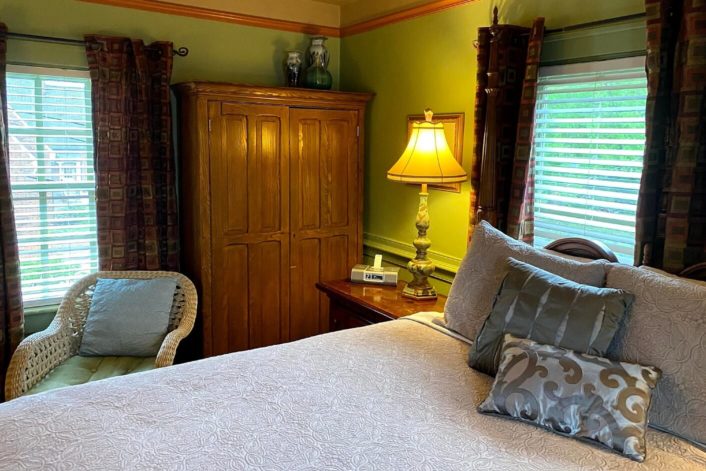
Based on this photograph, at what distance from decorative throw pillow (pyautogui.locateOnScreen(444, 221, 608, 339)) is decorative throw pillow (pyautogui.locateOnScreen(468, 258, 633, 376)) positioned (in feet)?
0.29

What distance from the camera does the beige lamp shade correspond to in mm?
2833

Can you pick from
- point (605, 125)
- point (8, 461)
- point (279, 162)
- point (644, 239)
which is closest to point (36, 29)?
point (279, 162)

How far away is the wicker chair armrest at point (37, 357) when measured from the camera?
2480mm

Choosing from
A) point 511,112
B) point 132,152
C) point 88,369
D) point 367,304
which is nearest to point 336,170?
point 367,304

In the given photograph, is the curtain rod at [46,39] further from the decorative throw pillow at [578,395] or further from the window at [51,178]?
the decorative throw pillow at [578,395]

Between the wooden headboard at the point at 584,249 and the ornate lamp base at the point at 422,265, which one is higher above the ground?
the wooden headboard at the point at 584,249

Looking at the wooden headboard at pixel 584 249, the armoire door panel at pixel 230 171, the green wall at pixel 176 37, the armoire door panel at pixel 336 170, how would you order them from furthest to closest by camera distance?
the armoire door panel at pixel 336 170 < the armoire door panel at pixel 230 171 < the green wall at pixel 176 37 < the wooden headboard at pixel 584 249

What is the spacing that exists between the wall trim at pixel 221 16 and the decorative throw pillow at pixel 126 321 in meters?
1.61

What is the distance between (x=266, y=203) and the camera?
3.54m

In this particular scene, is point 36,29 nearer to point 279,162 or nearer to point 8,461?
point 279,162

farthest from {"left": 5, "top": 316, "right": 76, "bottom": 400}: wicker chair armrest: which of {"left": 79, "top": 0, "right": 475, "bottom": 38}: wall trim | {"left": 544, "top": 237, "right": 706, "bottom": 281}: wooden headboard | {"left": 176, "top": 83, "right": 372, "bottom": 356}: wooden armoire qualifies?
{"left": 544, "top": 237, "right": 706, "bottom": 281}: wooden headboard

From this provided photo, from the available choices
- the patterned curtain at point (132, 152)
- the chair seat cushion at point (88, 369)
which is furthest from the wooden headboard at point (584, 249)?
the patterned curtain at point (132, 152)

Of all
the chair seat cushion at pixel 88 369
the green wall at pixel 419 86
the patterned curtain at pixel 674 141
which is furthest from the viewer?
the green wall at pixel 419 86

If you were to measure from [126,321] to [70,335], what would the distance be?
0.30 metres
